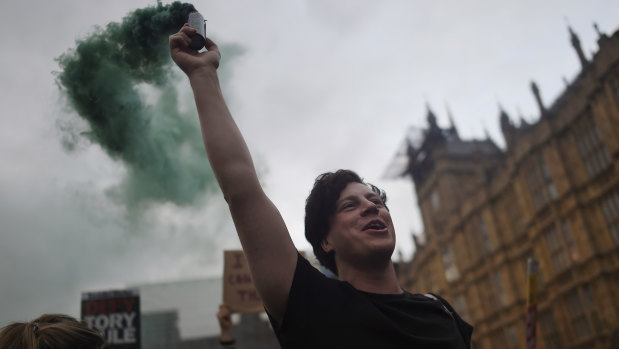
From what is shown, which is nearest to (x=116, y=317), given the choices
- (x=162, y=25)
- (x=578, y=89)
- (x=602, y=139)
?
(x=162, y=25)

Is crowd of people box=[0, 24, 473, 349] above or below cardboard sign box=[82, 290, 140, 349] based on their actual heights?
below

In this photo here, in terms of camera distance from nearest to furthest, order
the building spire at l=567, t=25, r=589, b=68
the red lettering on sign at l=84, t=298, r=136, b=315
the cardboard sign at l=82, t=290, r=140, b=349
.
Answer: the cardboard sign at l=82, t=290, r=140, b=349 → the red lettering on sign at l=84, t=298, r=136, b=315 → the building spire at l=567, t=25, r=589, b=68

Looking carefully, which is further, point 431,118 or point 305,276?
point 431,118

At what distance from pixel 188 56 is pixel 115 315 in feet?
22.6

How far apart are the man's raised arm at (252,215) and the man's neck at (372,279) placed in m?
0.40

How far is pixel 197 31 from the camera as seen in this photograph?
2020mm

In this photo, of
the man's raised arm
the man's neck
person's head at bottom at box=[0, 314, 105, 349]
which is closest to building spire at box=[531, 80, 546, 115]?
the man's neck

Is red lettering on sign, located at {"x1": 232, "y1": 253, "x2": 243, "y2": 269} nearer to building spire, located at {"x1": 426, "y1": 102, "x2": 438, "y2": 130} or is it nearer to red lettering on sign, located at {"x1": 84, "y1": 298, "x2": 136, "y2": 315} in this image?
red lettering on sign, located at {"x1": 84, "y1": 298, "x2": 136, "y2": 315}

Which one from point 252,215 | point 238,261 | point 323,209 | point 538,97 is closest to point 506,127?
point 538,97

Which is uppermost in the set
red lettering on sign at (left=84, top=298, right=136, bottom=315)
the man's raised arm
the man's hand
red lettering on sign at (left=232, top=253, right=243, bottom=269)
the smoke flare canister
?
red lettering on sign at (left=232, top=253, right=243, bottom=269)

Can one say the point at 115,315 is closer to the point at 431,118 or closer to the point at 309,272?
the point at 309,272

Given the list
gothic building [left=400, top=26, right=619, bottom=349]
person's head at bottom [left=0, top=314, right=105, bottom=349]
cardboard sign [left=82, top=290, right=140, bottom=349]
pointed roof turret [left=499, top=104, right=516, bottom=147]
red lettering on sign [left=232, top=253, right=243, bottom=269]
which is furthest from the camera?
pointed roof turret [left=499, top=104, right=516, bottom=147]

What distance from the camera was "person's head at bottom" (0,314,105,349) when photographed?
1.88m

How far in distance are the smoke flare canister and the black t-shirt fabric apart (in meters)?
0.94
